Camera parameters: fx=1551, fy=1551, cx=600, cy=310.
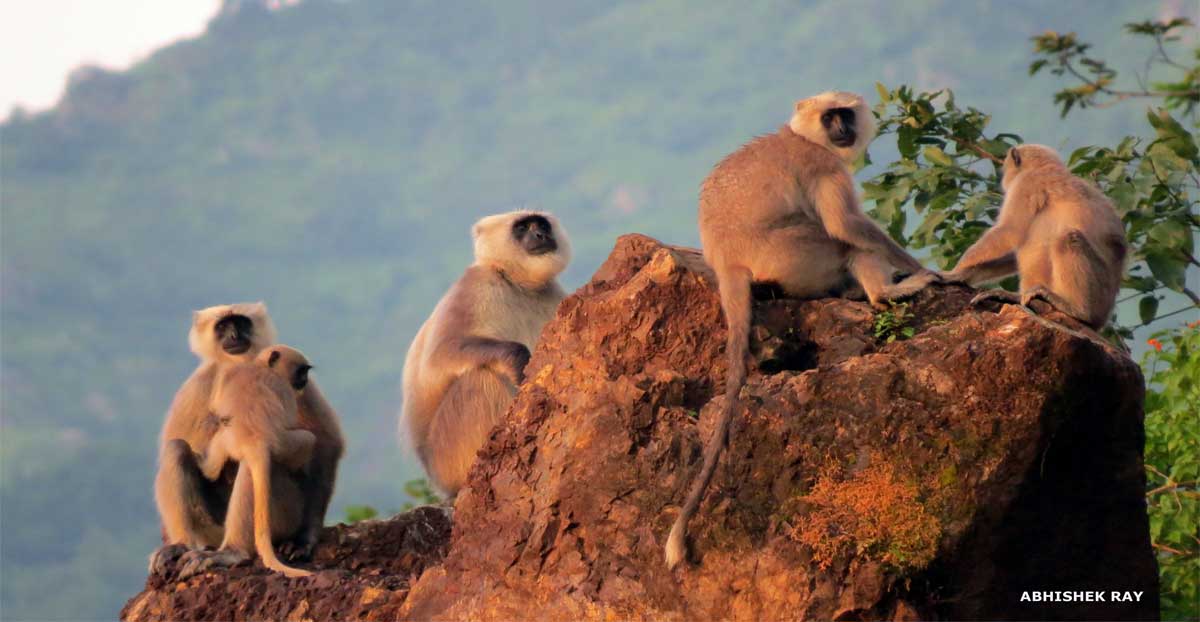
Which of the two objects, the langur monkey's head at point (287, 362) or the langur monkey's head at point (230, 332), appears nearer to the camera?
the langur monkey's head at point (287, 362)

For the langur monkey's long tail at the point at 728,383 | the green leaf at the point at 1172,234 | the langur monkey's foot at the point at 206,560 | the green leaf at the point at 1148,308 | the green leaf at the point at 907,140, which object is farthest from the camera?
the green leaf at the point at 907,140

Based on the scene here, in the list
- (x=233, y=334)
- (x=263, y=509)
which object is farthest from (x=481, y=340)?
(x=263, y=509)

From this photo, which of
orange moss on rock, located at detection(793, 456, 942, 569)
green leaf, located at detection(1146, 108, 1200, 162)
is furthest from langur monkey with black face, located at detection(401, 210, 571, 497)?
orange moss on rock, located at detection(793, 456, 942, 569)

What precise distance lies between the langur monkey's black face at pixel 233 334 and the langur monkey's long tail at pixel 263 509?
126cm

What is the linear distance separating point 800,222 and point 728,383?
4.03 feet

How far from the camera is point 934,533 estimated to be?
4.80m

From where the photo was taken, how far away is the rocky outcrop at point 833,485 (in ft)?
15.9

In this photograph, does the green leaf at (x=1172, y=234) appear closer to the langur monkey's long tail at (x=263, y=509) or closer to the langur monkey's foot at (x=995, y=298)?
the langur monkey's foot at (x=995, y=298)

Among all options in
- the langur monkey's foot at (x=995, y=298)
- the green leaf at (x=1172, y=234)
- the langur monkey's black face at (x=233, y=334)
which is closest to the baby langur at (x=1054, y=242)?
the langur monkey's foot at (x=995, y=298)

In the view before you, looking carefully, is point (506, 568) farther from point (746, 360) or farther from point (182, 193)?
point (182, 193)

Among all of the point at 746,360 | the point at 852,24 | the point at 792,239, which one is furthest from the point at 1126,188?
the point at 852,24

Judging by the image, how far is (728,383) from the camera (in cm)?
517

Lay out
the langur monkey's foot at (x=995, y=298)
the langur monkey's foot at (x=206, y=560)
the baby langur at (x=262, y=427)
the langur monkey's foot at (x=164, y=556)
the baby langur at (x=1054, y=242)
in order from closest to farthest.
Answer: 1. the langur monkey's foot at (x=995, y=298)
2. the baby langur at (x=1054, y=242)
3. the langur monkey's foot at (x=206, y=560)
4. the langur monkey's foot at (x=164, y=556)
5. the baby langur at (x=262, y=427)

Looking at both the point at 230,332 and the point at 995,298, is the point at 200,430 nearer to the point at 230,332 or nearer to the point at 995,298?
the point at 230,332
